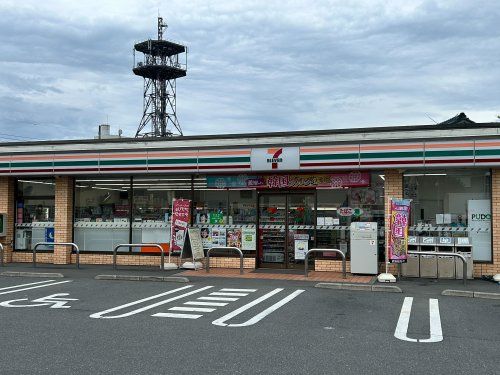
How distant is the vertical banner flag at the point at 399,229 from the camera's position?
1285cm

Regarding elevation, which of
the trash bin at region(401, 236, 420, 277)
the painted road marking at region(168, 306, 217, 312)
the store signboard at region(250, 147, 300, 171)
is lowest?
the painted road marking at region(168, 306, 217, 312)

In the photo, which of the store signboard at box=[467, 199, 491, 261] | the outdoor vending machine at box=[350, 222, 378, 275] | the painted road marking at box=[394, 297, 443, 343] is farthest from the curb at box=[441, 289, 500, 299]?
the store signboard at box=[467, 199, 491, 261]

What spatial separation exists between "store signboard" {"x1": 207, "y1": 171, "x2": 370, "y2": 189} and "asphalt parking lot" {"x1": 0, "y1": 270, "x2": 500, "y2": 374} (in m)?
3.71

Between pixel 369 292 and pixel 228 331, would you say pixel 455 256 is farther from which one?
pixel 228 331

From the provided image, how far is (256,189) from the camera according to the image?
15.5 metres

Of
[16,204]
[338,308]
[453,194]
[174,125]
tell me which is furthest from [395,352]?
[174,125]

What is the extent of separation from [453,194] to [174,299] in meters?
7.87

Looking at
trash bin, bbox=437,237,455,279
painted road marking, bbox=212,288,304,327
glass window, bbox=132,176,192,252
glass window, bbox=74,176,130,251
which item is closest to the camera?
painted road marking, bbox=212,288,304,327

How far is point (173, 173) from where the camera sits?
51.8 feet

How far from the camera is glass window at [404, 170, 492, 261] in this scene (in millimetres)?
13664

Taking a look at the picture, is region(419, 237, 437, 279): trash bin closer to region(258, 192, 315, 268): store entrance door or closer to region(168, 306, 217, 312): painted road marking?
region(258, 192, 315, 268): store entrance door

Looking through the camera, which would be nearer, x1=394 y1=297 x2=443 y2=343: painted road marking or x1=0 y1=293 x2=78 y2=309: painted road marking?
x1=394 y1=297 x2=443 y2=343: painted road marking

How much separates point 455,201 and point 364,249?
2.72m

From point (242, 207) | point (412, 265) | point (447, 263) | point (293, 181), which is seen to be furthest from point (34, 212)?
point (447, 263)
